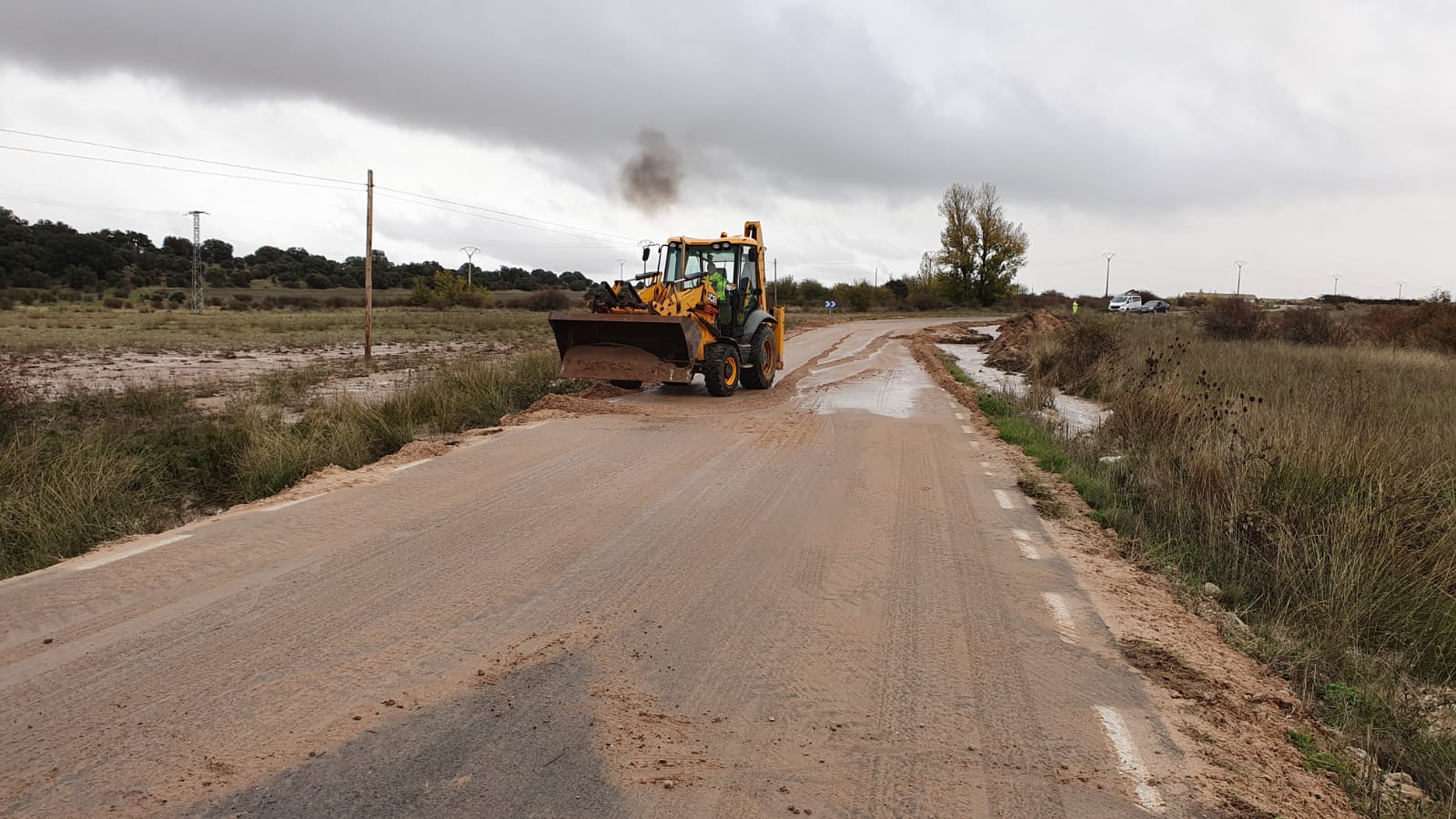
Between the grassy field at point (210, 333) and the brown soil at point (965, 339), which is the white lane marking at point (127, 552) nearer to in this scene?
the grassy field at point (210, 333)

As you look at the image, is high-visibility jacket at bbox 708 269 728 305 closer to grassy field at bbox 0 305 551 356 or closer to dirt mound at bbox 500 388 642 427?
dirt mound at bbox 500 388 642 427

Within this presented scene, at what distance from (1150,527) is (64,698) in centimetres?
746

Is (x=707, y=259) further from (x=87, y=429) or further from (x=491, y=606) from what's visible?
(x=491, y=606)

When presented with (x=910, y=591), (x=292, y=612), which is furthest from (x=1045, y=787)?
(x=292, y=612)

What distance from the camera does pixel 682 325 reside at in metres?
13.8

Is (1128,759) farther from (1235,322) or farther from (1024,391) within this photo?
(1235,322)

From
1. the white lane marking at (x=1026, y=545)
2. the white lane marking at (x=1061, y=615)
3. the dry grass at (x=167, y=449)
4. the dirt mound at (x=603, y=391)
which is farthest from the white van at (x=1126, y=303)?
the white lane marking at (x=1061, y=615)

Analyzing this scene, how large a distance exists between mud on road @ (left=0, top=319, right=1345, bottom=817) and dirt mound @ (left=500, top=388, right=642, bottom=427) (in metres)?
4.84

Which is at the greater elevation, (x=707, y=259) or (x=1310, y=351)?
(x=707, y=259)

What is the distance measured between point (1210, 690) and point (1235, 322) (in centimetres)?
2946

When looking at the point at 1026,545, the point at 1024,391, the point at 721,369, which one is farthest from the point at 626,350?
the point at 1026,545

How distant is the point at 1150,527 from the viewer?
24.1 ft

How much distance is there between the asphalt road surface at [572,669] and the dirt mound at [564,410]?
188 inches

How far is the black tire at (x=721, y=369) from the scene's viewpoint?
14.8 meters
